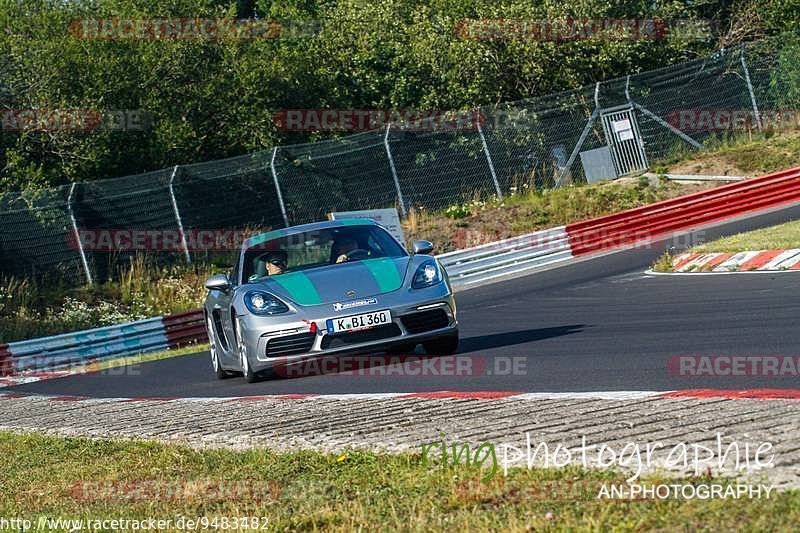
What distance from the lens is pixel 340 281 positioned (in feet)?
34.0

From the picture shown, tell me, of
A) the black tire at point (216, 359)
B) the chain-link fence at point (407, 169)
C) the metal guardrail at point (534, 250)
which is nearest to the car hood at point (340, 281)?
the black tire at point (216, 359)

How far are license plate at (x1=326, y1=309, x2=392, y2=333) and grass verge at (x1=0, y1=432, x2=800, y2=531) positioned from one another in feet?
9.82

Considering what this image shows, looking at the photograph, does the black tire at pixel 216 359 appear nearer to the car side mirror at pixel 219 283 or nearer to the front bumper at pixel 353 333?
the car side mirror at pixel 219 283

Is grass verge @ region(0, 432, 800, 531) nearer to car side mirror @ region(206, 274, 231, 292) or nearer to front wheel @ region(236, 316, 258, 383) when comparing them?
front wheel @ region(236, 316, 258, 383)

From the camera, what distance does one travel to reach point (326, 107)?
113 ft

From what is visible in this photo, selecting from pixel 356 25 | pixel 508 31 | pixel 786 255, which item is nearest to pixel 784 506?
pixel 786 255

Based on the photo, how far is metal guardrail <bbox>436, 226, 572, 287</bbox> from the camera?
24.2 meters

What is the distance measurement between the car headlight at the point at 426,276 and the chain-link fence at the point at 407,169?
599 inches

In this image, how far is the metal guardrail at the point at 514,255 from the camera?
24.2m

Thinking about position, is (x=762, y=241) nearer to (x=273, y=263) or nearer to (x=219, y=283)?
(x=273, y=263)

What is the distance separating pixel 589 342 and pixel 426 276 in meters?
1.62

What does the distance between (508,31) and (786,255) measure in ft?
63.1

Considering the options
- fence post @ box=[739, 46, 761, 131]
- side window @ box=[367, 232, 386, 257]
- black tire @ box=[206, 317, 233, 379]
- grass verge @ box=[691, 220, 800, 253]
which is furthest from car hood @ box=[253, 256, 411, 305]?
fence post @ box=[739, 46, 761, 131]

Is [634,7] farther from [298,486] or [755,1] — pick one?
[298,486]
